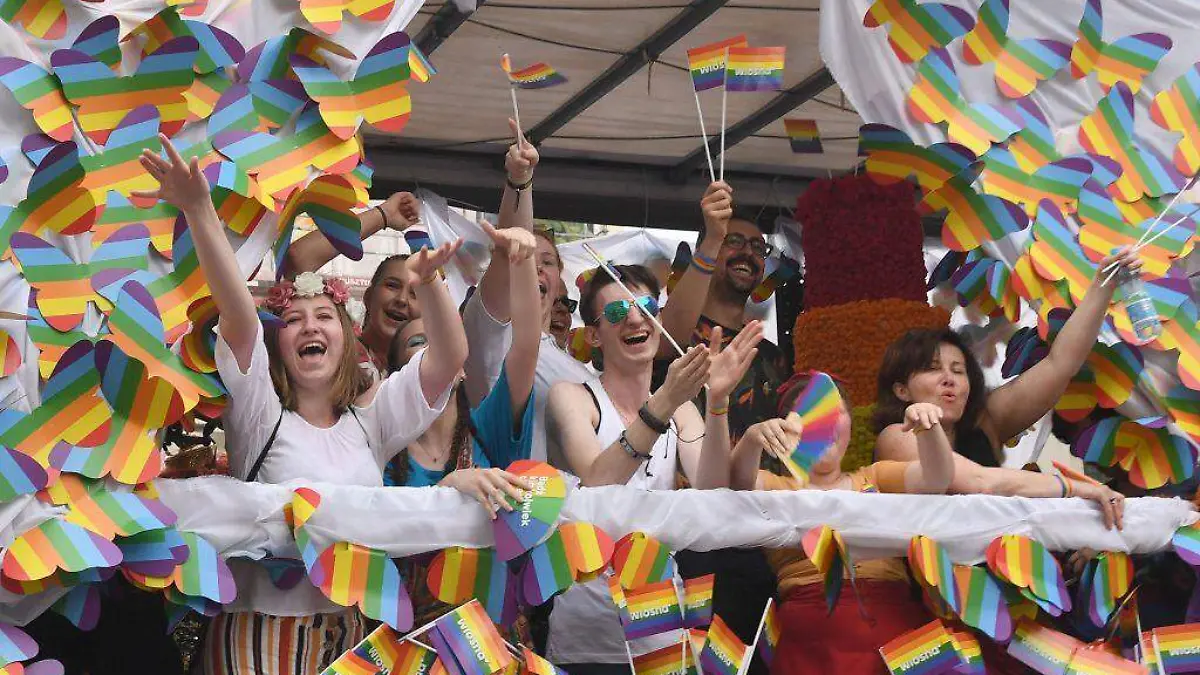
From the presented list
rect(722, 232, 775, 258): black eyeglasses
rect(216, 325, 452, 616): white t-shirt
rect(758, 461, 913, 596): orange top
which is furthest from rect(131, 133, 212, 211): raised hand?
rect(722, 232, 775, 258): black eyeglasses

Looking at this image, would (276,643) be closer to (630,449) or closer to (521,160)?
(630,449)

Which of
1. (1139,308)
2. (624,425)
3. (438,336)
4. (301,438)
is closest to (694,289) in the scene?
(624,425)

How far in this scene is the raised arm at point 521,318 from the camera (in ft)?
8.45

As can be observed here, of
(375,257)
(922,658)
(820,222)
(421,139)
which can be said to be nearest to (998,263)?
(820,222)

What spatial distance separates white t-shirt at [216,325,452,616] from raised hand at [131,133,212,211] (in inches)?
9.5

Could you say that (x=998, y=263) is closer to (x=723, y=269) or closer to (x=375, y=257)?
(x=723, y=269)

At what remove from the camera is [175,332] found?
2283 mm

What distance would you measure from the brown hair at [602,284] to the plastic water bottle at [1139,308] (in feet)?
3.42

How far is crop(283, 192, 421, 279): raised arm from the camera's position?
3.25 meters

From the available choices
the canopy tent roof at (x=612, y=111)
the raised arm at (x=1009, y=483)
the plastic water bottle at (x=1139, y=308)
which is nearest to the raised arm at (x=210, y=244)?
the raised arm at (x=1009, y=483)

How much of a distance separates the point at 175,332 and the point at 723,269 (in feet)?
5.96

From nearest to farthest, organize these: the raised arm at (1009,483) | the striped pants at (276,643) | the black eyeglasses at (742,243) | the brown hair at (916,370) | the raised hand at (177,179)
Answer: the raised hand at (177,179) < the striped pants at (276,643) < the raised arm at (1009,483) < the brown hair at (916,370) < the black eyeglasses at (742,243)

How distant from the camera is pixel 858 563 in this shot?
261 cm

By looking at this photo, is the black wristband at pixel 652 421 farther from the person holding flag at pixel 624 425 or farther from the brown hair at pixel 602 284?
the brown hair at pixel 602 284
